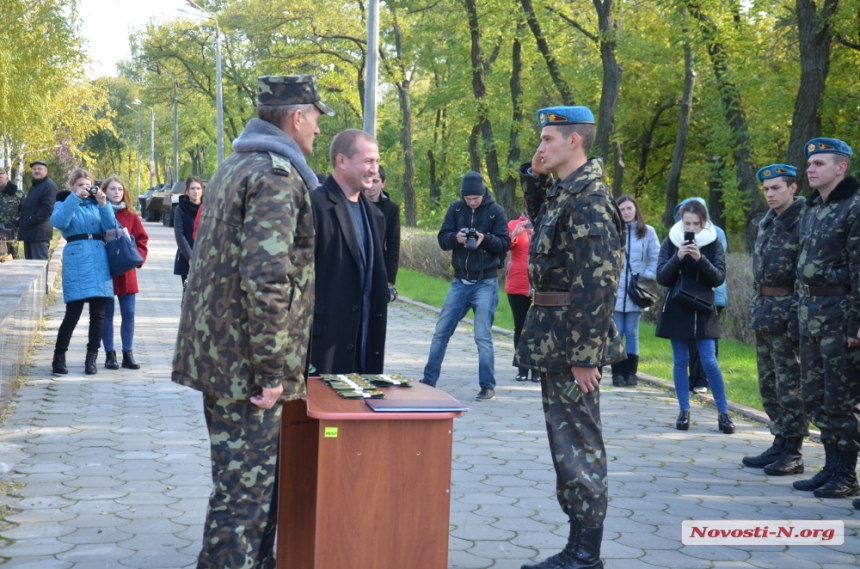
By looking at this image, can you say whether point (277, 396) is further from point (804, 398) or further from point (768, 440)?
point (768, 440)

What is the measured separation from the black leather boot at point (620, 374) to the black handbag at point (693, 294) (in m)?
2.43

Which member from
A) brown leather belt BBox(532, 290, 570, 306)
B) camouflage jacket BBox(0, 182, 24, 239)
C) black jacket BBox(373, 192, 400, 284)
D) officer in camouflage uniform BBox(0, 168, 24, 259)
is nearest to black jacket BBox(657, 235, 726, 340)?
black jacket BBox(373, 192, 400, 284)

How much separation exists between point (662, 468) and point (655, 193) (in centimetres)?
3419

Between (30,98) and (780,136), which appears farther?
(780,136)

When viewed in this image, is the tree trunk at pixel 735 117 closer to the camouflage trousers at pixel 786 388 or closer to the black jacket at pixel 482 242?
the black jacket at pixel 482 242

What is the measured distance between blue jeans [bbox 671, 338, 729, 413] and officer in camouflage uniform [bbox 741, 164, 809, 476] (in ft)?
3.95

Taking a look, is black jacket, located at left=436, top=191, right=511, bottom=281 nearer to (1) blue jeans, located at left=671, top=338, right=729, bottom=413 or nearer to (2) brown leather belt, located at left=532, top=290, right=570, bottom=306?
(1) blue jeans, located at left=671, top=338, right=729, bottom=413

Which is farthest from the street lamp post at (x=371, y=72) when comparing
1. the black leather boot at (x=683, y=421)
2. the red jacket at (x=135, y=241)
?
the black leather boot at (x=683, y=421)

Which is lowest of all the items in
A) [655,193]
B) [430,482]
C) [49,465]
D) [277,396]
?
[49,465]

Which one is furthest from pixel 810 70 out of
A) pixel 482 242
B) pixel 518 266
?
pixel 482 242

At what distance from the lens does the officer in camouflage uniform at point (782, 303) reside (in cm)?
706

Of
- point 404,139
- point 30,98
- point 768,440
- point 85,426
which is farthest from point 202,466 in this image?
point 404,139

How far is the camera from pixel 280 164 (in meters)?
3.94

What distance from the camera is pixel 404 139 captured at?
41219 mm
